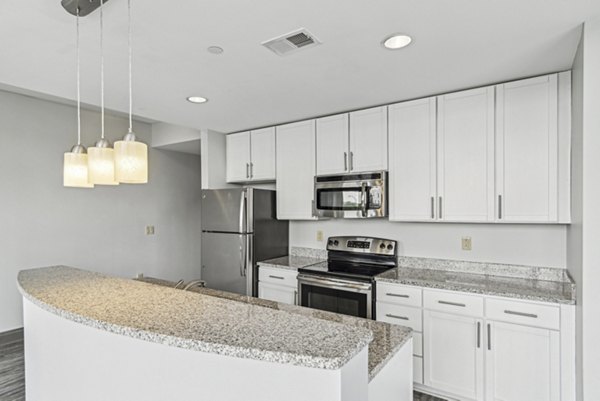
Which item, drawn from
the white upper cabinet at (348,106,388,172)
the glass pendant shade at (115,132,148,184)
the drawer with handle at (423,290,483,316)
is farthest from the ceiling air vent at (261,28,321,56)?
the drawer with handle at (423,290,483,316)

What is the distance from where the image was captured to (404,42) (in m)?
1.91

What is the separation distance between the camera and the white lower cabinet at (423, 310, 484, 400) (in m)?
2.32

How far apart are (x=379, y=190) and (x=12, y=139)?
394cm

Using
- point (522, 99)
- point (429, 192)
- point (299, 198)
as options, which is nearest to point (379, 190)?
point (429, 192)

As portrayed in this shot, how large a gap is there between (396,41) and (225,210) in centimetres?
248

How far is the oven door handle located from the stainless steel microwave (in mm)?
640

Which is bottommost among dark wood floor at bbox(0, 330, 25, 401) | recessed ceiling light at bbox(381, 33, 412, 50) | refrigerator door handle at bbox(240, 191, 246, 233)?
dark wood floor at bbox(0, 330, 25, 401)

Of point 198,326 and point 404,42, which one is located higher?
point 404,42

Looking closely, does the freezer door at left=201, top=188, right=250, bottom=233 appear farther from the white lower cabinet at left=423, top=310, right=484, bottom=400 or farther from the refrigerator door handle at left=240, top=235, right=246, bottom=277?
the white lower cabinet at left=423, top=310, right=484, bottom=400

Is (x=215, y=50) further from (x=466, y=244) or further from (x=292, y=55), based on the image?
(x=466, y=244)

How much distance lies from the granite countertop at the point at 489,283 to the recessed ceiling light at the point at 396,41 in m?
1.67

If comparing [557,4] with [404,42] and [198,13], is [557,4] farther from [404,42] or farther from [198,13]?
[198,13]

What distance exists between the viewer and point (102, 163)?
1.53 metres

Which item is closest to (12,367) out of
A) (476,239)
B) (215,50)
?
(215,50)
